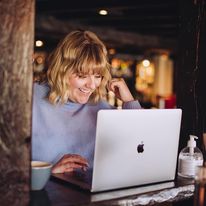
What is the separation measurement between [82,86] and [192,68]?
2.01 feet

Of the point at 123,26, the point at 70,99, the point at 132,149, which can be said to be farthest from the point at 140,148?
the point at 123,26

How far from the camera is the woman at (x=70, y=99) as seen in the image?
2.28 meters

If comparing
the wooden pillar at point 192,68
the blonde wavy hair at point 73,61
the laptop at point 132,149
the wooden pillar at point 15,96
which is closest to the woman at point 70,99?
the blonde wavy hair at point 73,61

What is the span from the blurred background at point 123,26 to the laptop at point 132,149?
1.34 meters

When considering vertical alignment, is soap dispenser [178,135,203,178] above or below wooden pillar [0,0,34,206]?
below

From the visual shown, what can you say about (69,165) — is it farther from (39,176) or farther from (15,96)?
(15,96)

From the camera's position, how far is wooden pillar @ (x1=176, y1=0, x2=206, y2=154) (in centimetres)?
237

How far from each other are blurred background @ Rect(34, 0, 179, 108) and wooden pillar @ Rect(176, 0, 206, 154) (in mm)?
701

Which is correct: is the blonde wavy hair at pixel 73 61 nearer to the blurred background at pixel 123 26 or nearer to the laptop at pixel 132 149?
the blurred background at pixel 123 26

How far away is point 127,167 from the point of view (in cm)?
165

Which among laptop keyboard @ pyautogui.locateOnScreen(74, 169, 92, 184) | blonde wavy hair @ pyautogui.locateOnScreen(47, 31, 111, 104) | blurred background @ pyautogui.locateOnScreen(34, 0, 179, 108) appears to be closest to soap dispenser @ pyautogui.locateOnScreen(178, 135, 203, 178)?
laptop keyboard @ pyautogui.locateOnScreen(74, 169, 92, 184)

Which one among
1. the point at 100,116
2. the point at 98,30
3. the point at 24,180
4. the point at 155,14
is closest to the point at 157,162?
the point at 100,116

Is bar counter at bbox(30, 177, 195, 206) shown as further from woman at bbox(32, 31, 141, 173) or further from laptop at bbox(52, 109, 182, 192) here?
woman at bbox(32, 31, 141, 173)

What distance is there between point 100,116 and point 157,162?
1.22 feet
